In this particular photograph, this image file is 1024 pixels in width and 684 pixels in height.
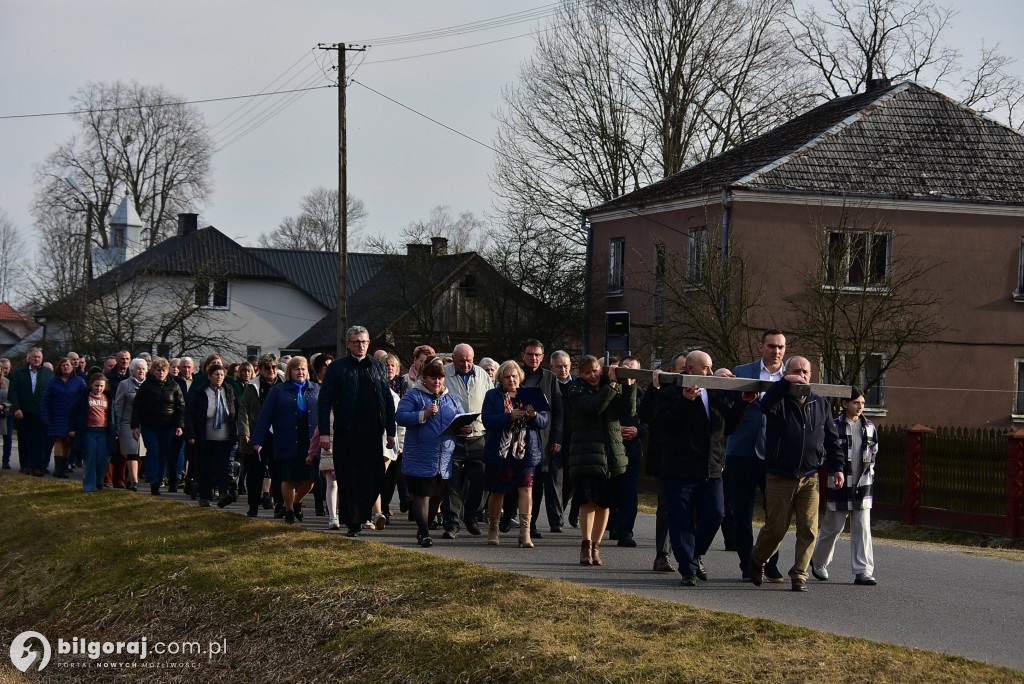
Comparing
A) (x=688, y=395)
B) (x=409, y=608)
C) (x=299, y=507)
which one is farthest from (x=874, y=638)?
(x=299, y=507)

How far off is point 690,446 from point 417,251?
2979 centimetres

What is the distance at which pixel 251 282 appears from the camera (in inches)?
2808

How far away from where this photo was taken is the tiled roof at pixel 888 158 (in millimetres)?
32312

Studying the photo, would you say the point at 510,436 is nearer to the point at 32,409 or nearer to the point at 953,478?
the point at 953,478

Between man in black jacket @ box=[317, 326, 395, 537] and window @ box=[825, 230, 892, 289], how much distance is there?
15.4 meters

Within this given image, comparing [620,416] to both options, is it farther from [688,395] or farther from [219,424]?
[219,424]

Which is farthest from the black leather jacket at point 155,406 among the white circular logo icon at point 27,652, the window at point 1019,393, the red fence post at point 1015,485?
the window at point 1019,393

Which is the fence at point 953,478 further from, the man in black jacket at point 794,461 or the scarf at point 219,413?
the scarf at point 219,413

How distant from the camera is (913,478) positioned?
74.1ft

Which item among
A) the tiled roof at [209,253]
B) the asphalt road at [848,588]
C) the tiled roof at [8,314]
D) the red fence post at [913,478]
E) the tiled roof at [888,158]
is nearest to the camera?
the asphalt road at [848,588]

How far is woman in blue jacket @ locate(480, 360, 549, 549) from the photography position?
42.8ft

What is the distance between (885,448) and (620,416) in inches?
485

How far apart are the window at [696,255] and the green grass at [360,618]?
15.4 m

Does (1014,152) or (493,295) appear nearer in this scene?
(1014,152)
